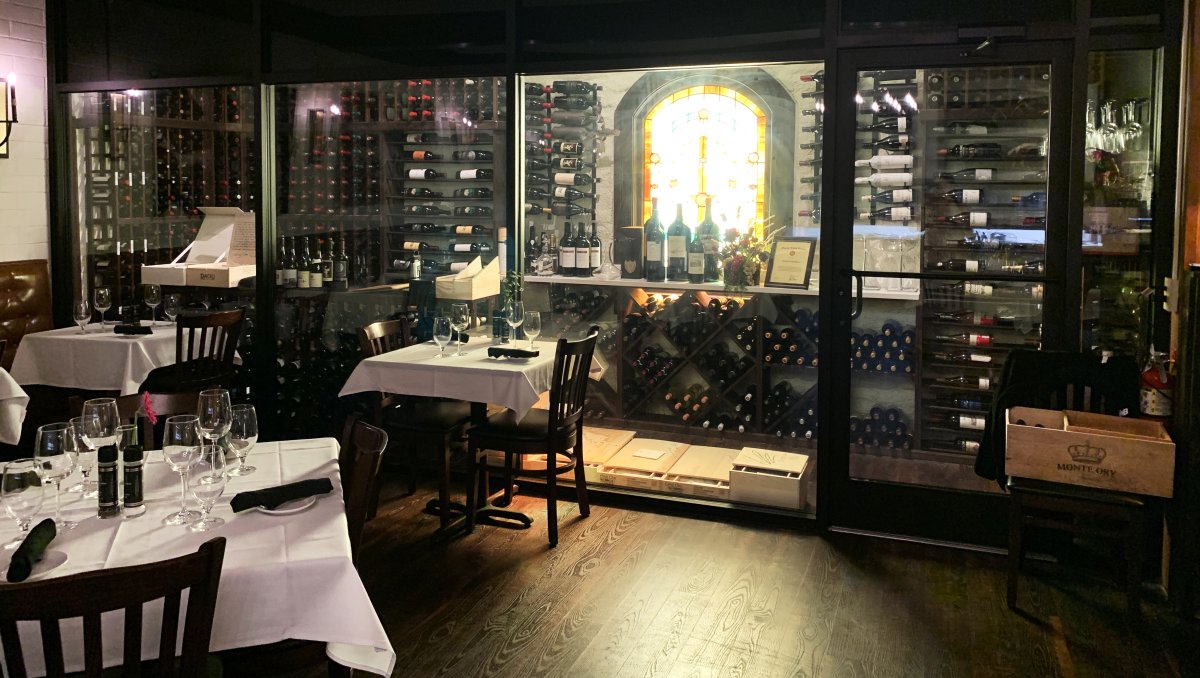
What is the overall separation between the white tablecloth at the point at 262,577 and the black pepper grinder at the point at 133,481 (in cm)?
6

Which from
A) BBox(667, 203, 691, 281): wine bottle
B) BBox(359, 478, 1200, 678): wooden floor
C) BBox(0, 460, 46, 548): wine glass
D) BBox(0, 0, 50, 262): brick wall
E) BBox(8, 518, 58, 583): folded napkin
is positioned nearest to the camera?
BBox(8, 518, 58, 583): folded napkin

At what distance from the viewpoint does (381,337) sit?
504cm

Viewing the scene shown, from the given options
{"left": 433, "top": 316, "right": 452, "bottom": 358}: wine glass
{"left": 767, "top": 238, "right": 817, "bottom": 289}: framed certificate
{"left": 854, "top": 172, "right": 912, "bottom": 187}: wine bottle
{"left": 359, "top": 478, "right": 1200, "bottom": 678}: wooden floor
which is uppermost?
{"left": 854, "top": 172, "right": 912, "bottom": 187}: wine bottle

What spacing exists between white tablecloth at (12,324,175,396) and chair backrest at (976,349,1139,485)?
4201 millimetres

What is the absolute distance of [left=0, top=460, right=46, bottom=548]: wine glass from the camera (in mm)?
2111

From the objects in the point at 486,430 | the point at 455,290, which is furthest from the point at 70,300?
A: the point at 486,430

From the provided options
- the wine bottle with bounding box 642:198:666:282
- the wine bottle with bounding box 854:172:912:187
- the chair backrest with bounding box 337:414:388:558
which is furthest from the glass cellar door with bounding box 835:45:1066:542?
the chair backrest with bounding box 337:414:388:558

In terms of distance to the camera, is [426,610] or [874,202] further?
[874,202]

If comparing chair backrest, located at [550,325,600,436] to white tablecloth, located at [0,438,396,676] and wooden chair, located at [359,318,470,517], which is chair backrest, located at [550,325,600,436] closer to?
wooden chair, located at [359,318,470,517]

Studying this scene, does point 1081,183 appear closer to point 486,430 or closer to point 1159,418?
point 1159,418

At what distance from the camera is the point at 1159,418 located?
13.1ft

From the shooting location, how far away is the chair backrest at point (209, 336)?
16.7 feet

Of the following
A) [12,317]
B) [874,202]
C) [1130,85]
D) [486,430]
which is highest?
[1130,85]

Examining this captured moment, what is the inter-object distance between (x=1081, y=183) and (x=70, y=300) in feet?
19.9
